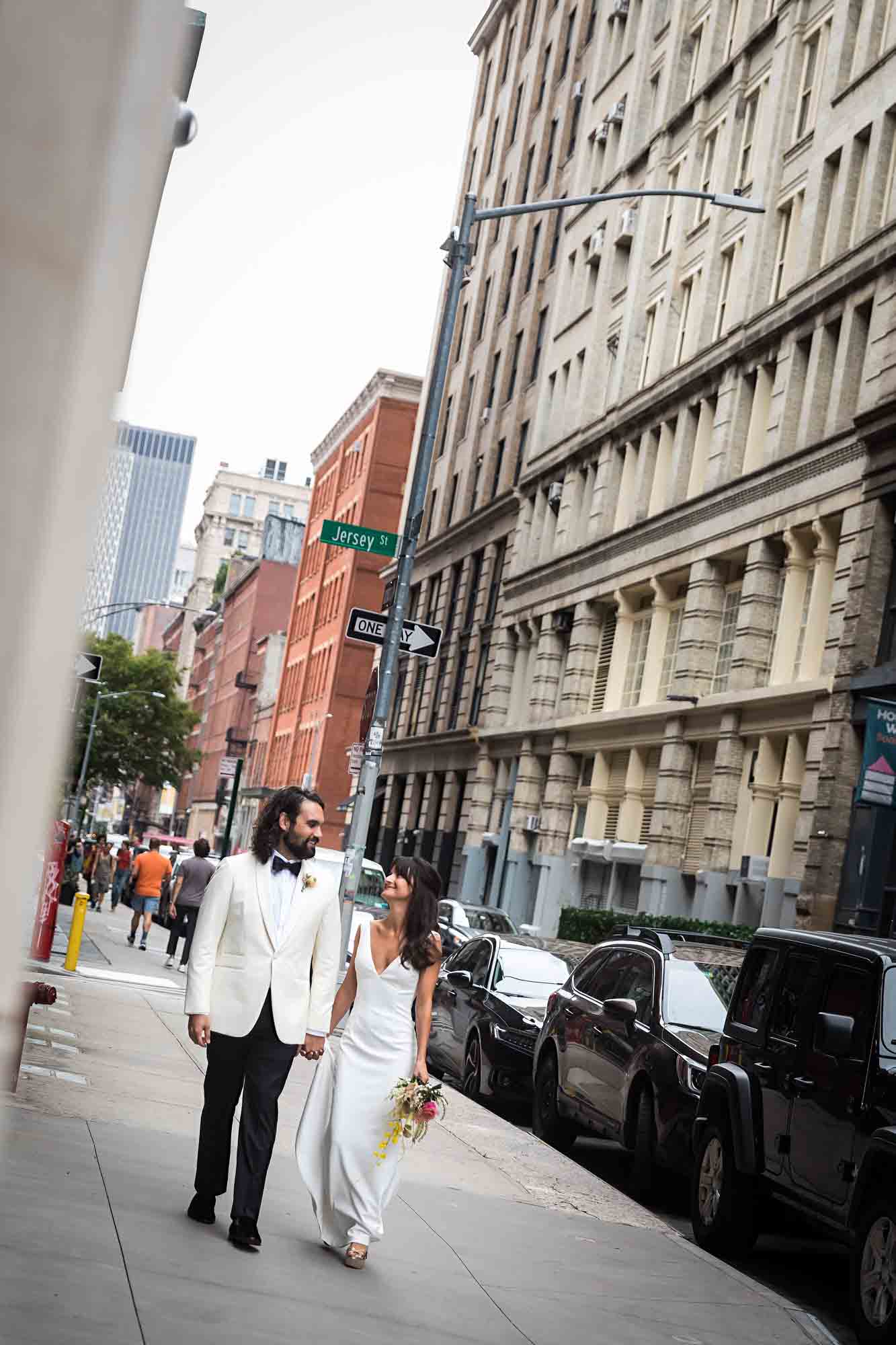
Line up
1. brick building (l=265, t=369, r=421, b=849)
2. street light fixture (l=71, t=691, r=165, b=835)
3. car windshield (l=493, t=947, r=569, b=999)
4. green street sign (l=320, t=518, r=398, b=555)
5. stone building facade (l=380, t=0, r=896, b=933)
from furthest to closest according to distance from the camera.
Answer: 1. brick building (l=265, t=369, r=421, b=849)
2. street light fixture (l=71, t=691, r=165, b=835)
3. stone building facade (l=380, t=0, r=896, b=933)
4. green street sign (l=320, t=518, r=398, b=555)
5. car windshield (l=493, t=947, r=569, b=999)

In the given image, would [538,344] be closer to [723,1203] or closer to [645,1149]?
[645,1149]

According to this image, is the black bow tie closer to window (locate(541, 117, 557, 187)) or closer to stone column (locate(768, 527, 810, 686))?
stone column (locate(768, 527, 810, 686))

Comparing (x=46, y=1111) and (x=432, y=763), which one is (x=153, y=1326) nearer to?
(x=46, y=1111)

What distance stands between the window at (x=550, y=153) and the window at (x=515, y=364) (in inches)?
202

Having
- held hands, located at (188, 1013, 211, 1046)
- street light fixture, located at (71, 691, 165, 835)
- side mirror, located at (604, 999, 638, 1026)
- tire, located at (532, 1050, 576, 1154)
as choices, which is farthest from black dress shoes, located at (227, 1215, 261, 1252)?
street light fixture, located at (71, 691, 165, 835)

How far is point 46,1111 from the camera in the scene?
9.98 meters

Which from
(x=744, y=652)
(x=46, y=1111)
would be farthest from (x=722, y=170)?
(x=46, y=1111)

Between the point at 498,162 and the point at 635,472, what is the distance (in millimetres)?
26434

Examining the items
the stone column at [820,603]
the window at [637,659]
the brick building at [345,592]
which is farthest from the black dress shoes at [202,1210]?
the brick building at [345,592]

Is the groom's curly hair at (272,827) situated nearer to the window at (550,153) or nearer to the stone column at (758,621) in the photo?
the stone column at (758,621)

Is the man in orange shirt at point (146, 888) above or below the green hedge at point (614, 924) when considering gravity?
below

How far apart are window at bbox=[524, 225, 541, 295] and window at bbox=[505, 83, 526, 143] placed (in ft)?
19.9

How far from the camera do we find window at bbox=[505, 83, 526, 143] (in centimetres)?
6147

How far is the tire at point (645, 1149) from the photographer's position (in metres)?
12.6
